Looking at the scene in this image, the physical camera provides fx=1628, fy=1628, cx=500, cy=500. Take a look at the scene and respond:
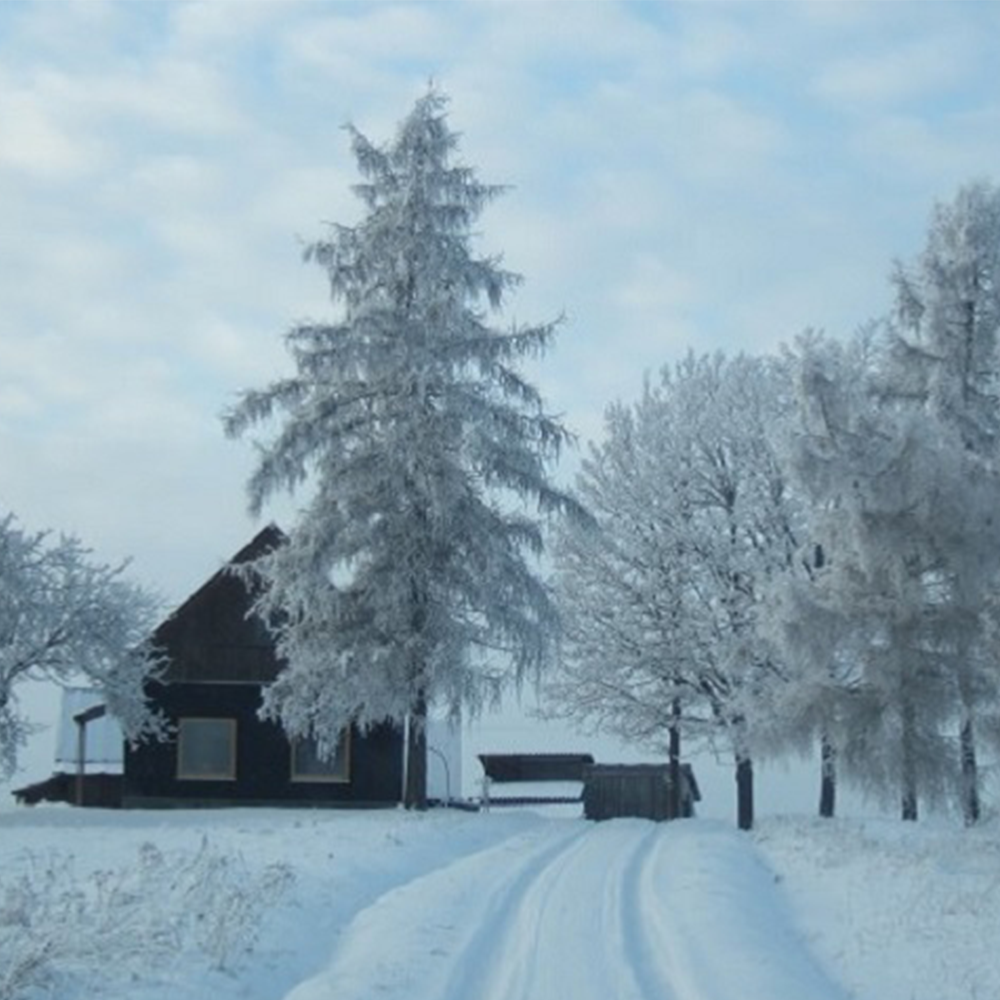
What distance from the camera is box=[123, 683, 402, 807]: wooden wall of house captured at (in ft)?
133

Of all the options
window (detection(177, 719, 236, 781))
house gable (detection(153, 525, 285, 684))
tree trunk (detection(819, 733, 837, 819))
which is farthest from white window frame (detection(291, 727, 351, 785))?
tree trunk (detection(819, 733, 837, 819))

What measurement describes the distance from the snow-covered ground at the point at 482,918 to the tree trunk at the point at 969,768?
5.54ft

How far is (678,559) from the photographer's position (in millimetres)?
38062

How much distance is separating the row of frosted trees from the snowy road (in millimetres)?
5988

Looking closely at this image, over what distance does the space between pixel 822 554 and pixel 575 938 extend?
19.8 meters

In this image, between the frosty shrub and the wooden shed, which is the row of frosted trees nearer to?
the wooden shed

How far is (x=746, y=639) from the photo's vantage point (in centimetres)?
3428

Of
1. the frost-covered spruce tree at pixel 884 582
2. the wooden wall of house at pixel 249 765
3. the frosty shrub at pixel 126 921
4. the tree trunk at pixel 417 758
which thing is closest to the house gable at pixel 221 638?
the wooden wall of house at pixel 249 765

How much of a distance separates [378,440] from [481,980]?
→ 21.6 m

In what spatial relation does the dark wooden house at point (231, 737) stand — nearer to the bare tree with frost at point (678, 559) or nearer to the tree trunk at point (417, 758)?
the bare tree with frost at point (678, 559)

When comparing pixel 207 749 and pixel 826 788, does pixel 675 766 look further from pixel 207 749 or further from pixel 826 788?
pixel 207 749

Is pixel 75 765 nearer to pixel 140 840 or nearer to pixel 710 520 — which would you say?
pixel 710 520

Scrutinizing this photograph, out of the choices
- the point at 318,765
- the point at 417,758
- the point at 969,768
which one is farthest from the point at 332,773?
the point at 969,768

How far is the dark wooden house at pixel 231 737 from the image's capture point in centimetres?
4075
